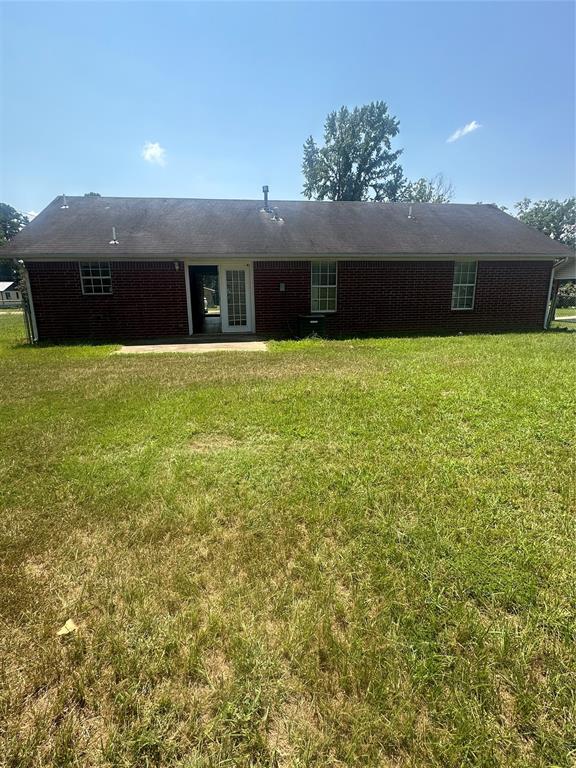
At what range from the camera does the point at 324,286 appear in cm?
1320

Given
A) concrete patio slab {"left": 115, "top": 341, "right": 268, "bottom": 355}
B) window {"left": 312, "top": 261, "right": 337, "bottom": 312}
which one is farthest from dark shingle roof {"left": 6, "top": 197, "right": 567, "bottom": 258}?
concrete patio slab {"left": 115, "top": 341, "right": 268, "bottom": 355}

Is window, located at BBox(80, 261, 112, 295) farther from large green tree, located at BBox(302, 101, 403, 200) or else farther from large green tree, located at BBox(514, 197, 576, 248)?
large green tree, located at BBox(514, 197, 576, 248)

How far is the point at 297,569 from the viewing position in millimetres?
2322

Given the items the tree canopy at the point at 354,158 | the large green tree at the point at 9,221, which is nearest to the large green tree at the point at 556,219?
the tree canopy at the point at 354,158

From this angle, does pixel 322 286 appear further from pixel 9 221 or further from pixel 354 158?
pixel 9 221

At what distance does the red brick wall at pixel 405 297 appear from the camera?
12859 mm

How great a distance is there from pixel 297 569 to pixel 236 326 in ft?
37.7

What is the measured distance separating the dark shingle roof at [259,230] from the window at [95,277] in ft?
1.74

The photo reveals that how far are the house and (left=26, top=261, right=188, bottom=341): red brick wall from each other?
0.03 meters

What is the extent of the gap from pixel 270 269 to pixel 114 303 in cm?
501

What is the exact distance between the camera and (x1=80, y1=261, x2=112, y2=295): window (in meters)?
11.9

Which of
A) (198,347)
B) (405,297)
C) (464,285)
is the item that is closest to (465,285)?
(464,285)

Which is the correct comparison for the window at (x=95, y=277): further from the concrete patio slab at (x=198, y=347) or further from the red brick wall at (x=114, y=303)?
the concrete patio slab at (x=198, y=347)

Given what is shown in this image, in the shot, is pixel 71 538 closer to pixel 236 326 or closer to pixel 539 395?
pixel 539 395
